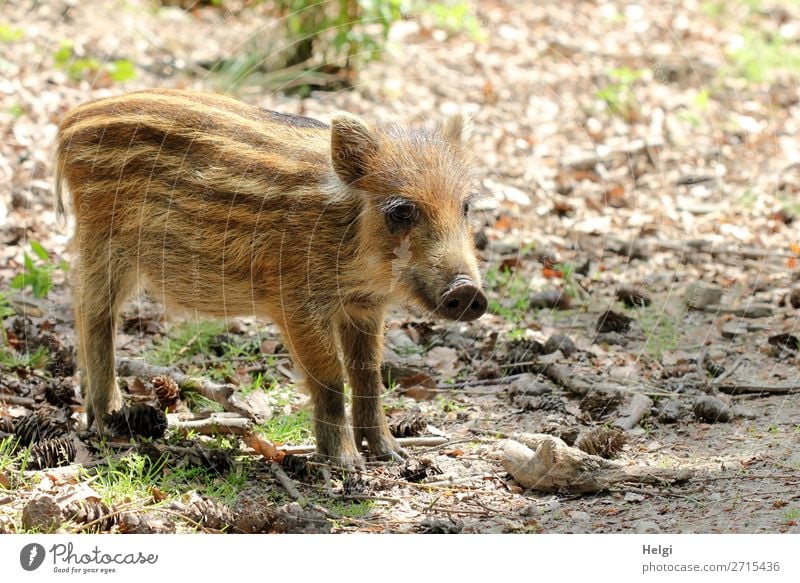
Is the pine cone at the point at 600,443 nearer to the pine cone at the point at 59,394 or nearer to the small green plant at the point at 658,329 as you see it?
the small green plant at the point at 658,329

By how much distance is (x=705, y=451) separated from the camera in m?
4.98

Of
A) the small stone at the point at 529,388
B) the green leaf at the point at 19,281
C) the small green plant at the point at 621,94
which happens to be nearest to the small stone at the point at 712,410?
the small stone at the point at 529,388

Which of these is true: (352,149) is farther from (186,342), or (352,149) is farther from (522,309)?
(522,309)

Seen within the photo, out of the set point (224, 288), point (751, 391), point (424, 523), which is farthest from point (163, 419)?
point (751, 391)

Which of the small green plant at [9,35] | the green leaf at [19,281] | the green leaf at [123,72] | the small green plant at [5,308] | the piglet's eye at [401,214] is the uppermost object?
the small green plant at [9,35]

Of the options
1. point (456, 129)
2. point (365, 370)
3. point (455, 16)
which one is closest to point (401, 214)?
point (456, 129)

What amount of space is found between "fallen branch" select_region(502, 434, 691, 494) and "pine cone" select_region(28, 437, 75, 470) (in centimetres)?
209

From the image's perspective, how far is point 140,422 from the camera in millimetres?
5121

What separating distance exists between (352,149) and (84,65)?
4.84 m

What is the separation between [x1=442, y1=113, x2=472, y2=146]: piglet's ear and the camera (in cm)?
532

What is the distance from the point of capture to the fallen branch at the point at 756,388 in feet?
18.4

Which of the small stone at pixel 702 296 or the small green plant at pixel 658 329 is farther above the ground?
the small stone at pixel 702 296

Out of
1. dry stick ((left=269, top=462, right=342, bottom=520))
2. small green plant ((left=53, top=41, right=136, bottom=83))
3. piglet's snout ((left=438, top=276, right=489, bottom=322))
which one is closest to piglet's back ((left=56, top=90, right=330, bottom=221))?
piglet's snout ((left=438, top=276, right=489, bottom=322))

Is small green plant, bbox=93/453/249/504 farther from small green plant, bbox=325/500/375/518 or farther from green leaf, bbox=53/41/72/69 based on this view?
green leaf, bbox=53/41/72/69
